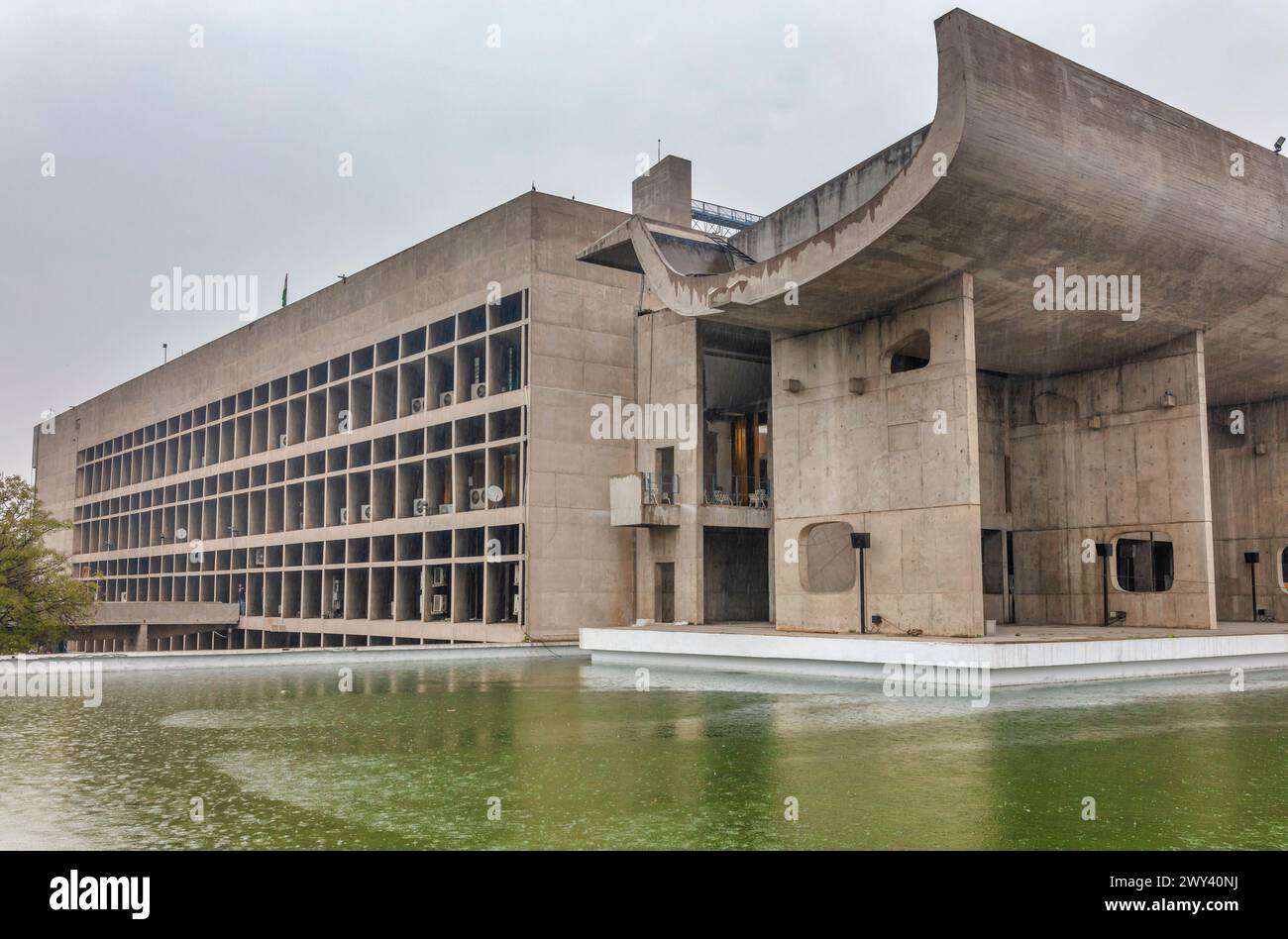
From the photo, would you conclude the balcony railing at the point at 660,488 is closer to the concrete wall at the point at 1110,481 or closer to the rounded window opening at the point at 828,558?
the rounded window opening at the point at 828,558

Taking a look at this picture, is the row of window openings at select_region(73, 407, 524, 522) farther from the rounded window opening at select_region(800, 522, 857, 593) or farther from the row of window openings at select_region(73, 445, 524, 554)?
the rounded window opening at select_region(800, 522, 857, 593)

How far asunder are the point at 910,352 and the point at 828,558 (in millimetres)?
5519

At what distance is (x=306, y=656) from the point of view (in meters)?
22.5

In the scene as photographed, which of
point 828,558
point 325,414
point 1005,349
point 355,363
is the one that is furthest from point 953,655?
point 325,414

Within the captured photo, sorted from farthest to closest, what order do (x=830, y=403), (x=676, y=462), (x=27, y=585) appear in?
1. (x=27, y=585)
2. (x=676, y=462)
3. (x=830, y=403)

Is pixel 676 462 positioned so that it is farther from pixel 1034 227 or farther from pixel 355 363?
pixel 355 363

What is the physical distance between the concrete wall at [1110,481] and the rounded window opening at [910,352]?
16.9 ft

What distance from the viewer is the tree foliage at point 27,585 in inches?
1156

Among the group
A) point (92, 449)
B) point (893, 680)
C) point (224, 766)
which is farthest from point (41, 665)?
point (92, 449)

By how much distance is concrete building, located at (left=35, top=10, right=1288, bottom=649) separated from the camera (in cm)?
1927

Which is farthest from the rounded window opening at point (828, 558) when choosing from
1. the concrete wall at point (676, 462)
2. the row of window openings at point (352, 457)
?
the row of window openings at point (352, 457)

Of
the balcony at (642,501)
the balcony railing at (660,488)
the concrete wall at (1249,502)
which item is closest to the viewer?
the balcony at (642,501)

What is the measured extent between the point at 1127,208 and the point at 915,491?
6.14 meters
